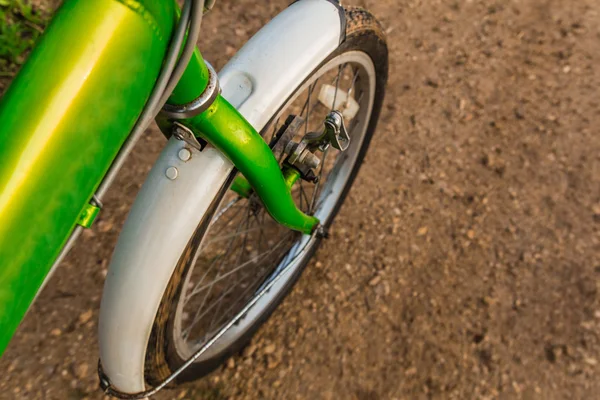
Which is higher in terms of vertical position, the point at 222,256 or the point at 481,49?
the point at 222,256

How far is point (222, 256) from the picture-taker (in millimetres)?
1730

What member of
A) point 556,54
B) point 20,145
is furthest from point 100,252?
point 556,54

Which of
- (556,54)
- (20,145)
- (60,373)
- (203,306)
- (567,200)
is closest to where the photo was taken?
(20,145)

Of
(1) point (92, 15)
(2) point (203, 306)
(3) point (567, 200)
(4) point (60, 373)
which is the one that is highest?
(1) point (92, 15)

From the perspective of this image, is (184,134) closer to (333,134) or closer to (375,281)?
(333,134)

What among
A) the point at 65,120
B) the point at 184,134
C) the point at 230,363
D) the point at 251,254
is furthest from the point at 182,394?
the point at 65,120

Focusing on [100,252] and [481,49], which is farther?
[481,49]

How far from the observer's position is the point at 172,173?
0.82 meters

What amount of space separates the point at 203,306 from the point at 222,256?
7.7 inches

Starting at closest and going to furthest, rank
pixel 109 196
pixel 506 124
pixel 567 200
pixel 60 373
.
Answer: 1. pixel 60 373
2. pixel 109 196
3. pixel 567 200
4. pixel 506 124

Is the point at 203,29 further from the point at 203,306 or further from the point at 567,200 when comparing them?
the point at 567,200

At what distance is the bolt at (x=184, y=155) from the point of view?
82 cm

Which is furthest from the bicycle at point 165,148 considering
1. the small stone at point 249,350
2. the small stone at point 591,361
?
the small stone at point 591,361

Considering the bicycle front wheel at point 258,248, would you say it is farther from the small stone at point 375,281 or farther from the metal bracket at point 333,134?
the small stone at point 375,281
